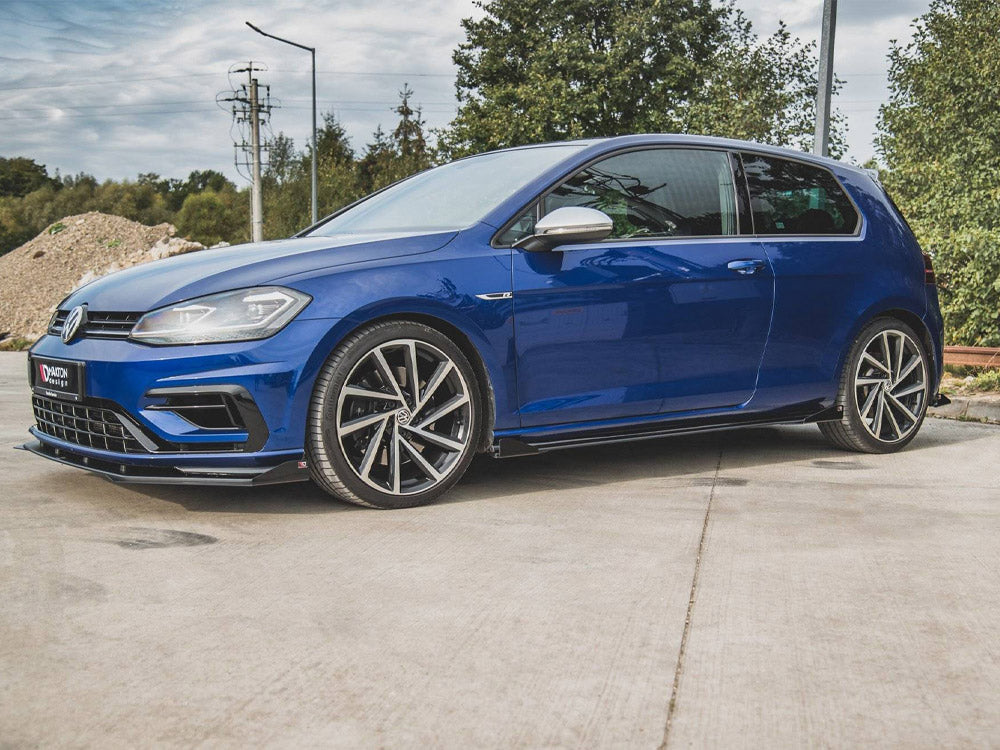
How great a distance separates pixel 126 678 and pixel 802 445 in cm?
493

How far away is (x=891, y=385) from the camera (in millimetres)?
6531

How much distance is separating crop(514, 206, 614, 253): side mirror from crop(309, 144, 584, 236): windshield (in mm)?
278

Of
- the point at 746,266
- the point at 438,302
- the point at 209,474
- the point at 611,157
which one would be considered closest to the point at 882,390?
the point at 746,266

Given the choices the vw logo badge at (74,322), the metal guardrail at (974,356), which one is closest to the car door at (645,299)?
the vw logo badge at (74,322)

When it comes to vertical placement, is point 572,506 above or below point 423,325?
below

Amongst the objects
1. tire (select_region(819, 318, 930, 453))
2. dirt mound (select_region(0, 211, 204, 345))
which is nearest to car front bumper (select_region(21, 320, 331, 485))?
tire (select_region(819, 318, 930, 453))

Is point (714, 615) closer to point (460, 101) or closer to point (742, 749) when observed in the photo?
point (742, 749)

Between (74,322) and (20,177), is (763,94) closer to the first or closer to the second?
(74,322)

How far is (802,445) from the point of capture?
698cm

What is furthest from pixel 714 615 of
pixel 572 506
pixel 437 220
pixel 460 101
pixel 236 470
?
pixel 460 101

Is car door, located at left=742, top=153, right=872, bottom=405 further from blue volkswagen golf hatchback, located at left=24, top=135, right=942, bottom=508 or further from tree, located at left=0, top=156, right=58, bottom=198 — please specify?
tree, located at left=0, top=156, right=58, bottom=198

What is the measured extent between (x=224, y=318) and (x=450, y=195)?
1.57 m

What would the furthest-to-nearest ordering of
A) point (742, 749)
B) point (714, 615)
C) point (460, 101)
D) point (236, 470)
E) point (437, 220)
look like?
point (460, 101) < point (437, 220) < point (236, 470) < point (714, 615) < point (742, 749)

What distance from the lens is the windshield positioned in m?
5.39
